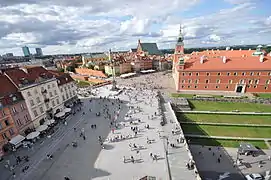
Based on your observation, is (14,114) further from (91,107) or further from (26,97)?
(91,107)

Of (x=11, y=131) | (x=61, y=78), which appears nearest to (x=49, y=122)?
(x=11, y=131)

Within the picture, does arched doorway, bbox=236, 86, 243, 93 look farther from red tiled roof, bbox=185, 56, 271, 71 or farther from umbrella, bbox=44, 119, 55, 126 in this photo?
umbrella, bbox=44, 119, 55, 126

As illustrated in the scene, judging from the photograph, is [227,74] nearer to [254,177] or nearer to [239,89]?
[239,89]

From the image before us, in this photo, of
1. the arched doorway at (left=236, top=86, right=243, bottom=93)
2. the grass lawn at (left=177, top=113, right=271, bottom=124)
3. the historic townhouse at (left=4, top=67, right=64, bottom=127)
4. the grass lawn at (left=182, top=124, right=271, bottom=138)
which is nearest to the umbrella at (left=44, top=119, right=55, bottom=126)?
the historic townhouse at (left=4, top=67, right=64, bottom=127)

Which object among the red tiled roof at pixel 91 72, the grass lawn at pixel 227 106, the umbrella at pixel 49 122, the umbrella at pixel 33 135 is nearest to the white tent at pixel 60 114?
the umbrella at pixel 49 122

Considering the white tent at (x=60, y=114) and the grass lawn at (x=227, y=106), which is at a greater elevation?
the white tent at (x=60, y=114)

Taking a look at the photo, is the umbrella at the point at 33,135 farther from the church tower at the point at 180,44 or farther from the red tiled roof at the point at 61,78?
the church tower at the point at 180,44
